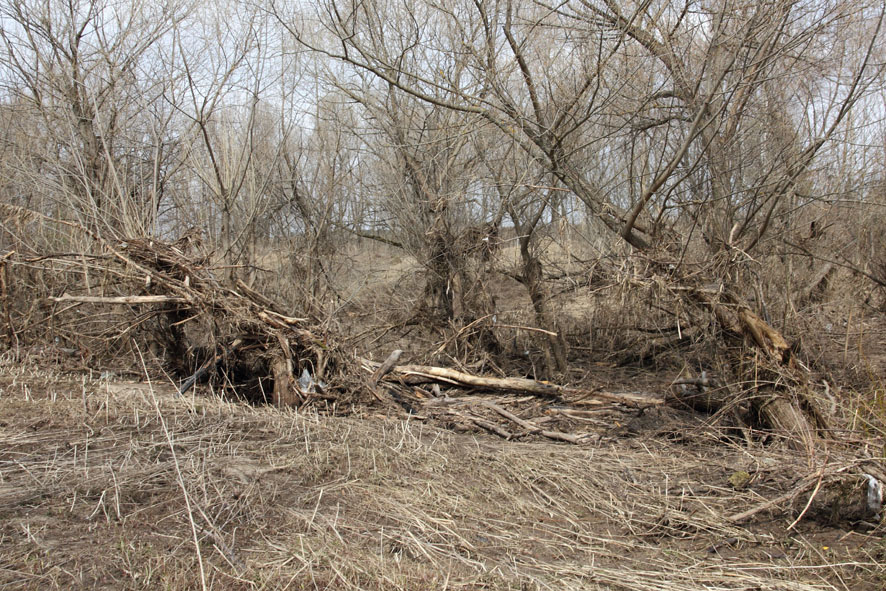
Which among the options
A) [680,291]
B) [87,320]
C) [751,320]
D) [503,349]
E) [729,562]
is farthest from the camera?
[503,349]

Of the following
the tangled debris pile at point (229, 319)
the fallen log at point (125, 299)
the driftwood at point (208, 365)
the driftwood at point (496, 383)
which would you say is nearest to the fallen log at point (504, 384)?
the driftwood at point (496, 383)

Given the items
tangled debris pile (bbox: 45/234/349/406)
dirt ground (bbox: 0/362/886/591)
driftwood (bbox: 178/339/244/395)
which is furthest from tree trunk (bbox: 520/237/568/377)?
driftwood (bbox: 178/339/244/395)

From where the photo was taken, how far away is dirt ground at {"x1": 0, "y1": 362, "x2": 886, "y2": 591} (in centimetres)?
268

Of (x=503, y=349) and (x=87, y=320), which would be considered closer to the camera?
(x=87, y=320)

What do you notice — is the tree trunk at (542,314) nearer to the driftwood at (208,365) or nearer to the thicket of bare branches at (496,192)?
the thicket of bare branches at (496,192)

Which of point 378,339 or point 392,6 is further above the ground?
point 392,6

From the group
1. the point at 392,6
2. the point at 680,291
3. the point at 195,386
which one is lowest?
the point at 195,386

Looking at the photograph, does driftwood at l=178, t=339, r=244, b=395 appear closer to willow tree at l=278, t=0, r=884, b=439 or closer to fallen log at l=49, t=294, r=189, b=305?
fallen log at l=49, t=294, r=189, b=305

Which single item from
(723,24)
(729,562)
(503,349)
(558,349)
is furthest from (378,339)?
(729,562)

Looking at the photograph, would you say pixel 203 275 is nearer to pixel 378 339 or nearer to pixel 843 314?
pixel 378 339

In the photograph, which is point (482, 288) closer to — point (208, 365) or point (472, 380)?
point (472, 380)

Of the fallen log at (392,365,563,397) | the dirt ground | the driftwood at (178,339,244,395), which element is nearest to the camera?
the dirt ground

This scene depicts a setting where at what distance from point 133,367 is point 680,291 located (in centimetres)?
561

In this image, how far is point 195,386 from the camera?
244 inches
